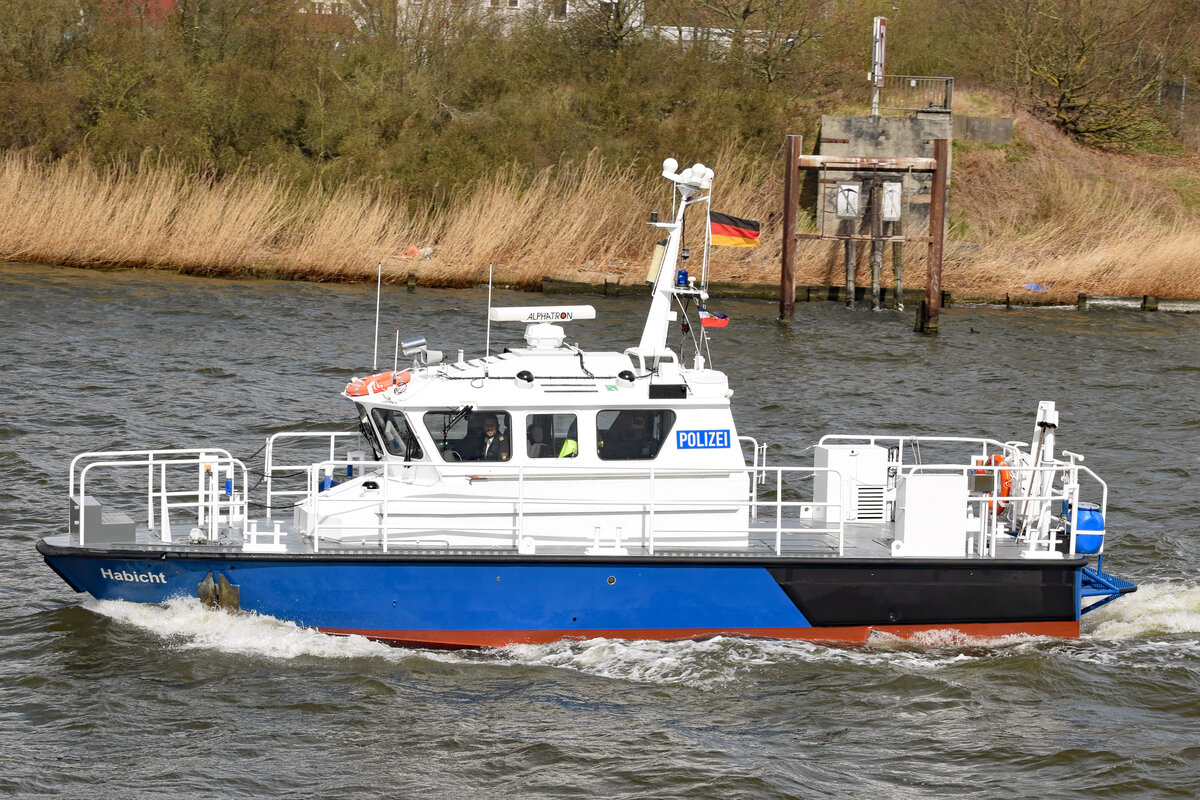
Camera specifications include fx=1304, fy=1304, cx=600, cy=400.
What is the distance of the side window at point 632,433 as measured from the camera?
37.6ft

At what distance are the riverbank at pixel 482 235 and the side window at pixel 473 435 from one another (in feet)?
63.9

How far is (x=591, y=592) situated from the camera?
1117 centimetres

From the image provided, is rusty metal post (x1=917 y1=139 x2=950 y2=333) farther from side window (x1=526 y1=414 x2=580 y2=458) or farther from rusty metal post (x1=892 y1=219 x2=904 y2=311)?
side window (x1=526 y1=414 x2=580 y2=458)

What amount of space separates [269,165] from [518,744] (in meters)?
27.6

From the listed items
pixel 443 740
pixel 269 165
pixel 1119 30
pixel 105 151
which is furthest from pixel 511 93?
pixel 443 740

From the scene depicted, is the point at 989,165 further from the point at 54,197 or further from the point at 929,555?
the point at 929,555

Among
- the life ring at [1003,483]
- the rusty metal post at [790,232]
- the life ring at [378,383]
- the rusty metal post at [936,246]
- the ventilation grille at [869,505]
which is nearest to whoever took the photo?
the life ring at [378,383]

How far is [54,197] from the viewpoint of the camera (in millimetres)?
30484

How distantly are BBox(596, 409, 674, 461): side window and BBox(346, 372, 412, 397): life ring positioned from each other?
5.76 feet

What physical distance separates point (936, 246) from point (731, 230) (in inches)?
734

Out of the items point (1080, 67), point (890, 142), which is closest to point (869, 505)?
point (890, 142)

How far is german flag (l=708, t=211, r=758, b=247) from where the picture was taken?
476 inches

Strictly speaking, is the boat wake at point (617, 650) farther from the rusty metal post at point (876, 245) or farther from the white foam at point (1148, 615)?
the rusty metal post at point (876, 245)

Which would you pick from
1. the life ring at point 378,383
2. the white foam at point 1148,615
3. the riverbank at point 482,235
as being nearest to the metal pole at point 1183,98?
the riverbank at point 482,235
